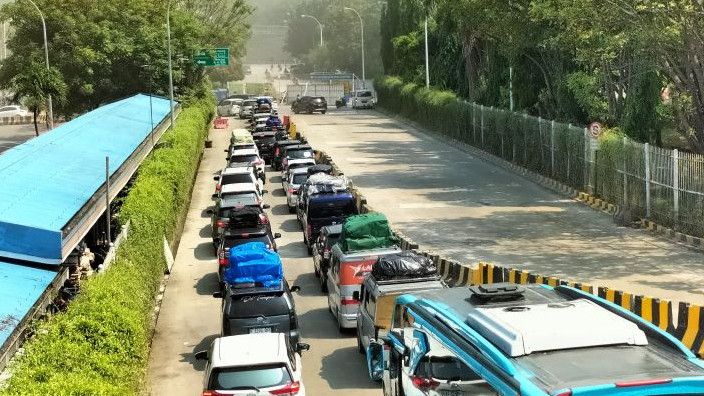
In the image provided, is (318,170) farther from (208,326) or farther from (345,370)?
(345,370)

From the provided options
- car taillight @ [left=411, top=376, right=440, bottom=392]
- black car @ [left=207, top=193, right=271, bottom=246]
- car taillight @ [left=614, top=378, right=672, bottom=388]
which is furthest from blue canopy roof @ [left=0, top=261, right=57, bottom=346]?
black car @ [left=207, top=193, right=271, bottom=246]

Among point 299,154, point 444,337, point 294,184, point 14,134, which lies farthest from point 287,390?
point 14,134

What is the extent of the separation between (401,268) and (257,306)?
9.09ft

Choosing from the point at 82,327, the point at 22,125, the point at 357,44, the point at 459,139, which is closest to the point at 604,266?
the point at 82,327

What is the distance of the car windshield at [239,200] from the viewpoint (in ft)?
106

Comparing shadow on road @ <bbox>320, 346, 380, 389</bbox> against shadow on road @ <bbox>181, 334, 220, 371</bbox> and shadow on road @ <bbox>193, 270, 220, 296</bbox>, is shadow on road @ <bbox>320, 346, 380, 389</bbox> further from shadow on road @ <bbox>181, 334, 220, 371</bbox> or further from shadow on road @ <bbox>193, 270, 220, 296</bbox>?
shadow on road @ <bbox>193, 270, 220, 296</bbox>

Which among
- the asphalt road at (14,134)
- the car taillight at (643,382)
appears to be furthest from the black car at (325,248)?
the asphalt road at (14,134)

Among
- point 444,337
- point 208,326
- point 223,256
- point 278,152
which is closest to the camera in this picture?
point 444,337

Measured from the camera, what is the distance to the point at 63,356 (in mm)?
13070

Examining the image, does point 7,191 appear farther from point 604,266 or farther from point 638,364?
point 638,364

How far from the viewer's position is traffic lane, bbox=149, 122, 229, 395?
64.1ft

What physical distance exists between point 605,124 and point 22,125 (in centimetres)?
6159

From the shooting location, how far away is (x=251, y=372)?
14.4m

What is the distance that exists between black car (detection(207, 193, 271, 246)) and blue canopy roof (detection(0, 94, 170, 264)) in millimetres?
3236
